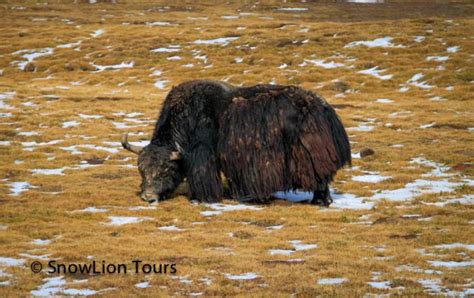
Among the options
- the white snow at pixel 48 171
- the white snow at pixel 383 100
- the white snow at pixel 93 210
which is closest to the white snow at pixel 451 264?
the white snow at pixel 93 210

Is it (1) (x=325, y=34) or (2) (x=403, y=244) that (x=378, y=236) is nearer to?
(2) (x=403, y=244)

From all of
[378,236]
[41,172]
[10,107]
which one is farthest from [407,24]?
[378,236]

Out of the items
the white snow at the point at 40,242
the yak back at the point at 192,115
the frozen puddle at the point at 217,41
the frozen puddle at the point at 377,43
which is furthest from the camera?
the frozen puddle at the point at 217,41

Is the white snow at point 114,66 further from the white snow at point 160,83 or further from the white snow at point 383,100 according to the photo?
the white snow at point 383,100

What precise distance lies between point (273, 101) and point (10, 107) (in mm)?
27896

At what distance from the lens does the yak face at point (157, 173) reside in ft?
55.8

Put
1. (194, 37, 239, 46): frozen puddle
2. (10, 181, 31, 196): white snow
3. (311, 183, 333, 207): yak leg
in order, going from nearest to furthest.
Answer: (311, 183, 333, 207): yak leg, (10, 181, 31, 196): white snow, (194, 37, 239, 46): frozen puddle

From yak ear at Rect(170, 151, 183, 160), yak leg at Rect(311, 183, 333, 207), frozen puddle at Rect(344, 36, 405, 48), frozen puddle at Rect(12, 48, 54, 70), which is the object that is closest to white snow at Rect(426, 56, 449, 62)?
frozen puddle at Rect(344, 36, 405, 48)

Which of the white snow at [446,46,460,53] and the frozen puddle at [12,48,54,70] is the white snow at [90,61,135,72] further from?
the white snow at [446,46,460,53]

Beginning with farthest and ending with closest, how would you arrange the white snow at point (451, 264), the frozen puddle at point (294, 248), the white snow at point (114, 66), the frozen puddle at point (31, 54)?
the frozen puddle at point (31, 54), the white snow at point (114, 66), the frozen puddle at point (294, 248), the white snow at point (451, 264)

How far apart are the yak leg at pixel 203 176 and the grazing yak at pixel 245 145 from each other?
26 mm

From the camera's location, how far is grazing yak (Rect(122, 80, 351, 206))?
1650 centimetres

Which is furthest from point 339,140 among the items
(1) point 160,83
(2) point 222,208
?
(1) point 160,83

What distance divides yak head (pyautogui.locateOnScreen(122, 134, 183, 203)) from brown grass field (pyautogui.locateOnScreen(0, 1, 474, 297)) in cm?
44
